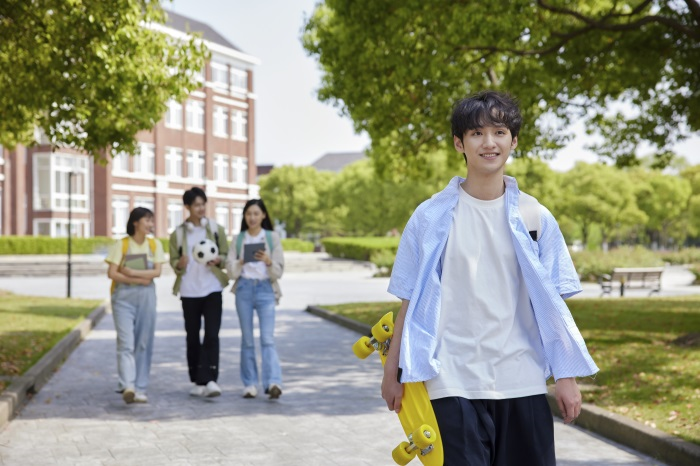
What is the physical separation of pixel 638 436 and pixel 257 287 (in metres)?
3.65

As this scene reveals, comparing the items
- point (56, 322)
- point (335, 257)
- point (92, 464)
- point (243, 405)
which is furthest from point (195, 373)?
point (335, 257)

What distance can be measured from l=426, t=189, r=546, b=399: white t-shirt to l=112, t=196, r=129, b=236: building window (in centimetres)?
5657

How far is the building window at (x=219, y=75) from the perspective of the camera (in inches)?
2594

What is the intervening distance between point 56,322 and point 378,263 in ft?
81.0

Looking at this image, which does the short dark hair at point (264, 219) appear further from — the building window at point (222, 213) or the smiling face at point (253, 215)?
the building window at point (222, 213)

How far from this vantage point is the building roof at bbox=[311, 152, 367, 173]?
142 metres

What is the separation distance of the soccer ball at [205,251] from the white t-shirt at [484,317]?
225 inches

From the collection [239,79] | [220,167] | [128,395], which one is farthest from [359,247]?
[128,395]

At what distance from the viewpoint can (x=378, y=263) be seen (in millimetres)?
40031

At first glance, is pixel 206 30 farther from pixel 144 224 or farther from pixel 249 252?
pixel 249 252

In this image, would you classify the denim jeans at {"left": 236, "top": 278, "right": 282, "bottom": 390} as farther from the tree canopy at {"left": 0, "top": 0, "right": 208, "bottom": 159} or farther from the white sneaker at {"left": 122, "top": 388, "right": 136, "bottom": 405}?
the tree canopy at {"left": 0, "top": 0, "right": 208, "bottom": 159}

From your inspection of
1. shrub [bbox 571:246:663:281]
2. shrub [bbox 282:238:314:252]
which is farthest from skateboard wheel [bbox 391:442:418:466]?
shrub [bbox 282:238:314:252]

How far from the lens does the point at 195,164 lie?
65.6 metres

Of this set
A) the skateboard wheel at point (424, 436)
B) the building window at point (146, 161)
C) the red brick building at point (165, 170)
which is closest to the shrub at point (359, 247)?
the red brick building at point (165, 170)
